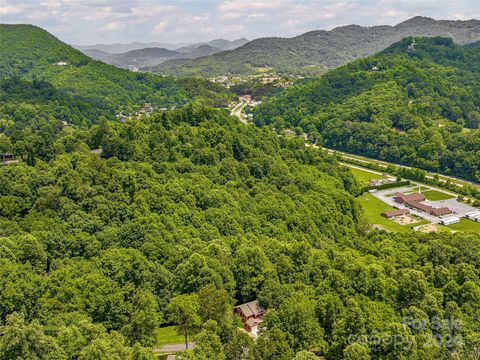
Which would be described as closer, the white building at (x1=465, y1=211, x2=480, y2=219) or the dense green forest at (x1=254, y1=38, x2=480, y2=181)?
the white building at (x1=465, y1=211, x2=480, y2=219)

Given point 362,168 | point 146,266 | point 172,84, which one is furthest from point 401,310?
point 172,84

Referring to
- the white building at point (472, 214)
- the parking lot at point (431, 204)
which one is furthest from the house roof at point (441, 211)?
the white building at point (472, 214)

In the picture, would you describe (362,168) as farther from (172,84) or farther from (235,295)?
(172,84)

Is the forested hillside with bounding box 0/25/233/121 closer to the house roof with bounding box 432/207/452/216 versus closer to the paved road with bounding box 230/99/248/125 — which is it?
the paved road with bounding box 230/99/248/125

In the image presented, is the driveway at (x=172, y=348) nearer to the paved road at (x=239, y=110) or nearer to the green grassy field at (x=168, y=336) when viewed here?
the green grassy field at (x=168, y=336)

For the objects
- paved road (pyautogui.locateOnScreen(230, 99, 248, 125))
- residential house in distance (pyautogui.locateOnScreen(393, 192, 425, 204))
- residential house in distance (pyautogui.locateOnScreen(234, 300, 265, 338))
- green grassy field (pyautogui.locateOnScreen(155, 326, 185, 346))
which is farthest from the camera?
paved road (pyautogui.locateOnScreen(230, 99, 248, 125))

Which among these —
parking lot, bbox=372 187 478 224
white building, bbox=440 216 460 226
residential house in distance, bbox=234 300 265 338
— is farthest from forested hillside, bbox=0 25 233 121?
residential house in distance, bbox=234 300 265 338
